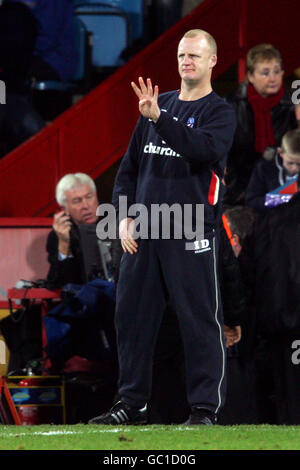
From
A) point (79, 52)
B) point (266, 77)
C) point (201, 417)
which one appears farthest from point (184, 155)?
point (79, 52)

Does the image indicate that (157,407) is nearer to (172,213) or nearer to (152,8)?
(172,213)

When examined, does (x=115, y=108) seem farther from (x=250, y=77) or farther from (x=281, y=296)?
(x=281, y=296)

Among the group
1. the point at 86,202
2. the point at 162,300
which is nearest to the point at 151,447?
the point at 162,300

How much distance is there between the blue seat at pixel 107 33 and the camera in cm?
1123

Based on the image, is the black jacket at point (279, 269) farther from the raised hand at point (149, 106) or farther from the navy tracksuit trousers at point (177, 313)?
the raised hand at point (149, 106)

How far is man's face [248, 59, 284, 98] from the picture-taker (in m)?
8.71

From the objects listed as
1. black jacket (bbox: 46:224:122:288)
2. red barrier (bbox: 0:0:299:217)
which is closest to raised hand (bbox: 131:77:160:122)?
black jacket (bbox: 46:224:122:288)

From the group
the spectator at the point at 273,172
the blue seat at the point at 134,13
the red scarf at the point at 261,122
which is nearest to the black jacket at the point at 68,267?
the spectator at the point at 273,172

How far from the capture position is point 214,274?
5.79 m

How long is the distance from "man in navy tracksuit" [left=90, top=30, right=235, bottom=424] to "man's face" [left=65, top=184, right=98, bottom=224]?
7.70 ft

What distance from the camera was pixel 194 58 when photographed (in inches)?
225

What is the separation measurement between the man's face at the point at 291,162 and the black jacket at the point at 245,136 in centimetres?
68

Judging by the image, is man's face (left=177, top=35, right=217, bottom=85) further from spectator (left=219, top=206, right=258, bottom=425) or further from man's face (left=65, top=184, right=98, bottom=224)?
man's face (left=65, top=184, right=98, bottom=224)

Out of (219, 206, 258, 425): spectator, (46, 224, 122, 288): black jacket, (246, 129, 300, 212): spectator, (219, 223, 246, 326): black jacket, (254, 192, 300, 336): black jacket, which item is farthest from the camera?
(246, 129, 300, 212): spectator
